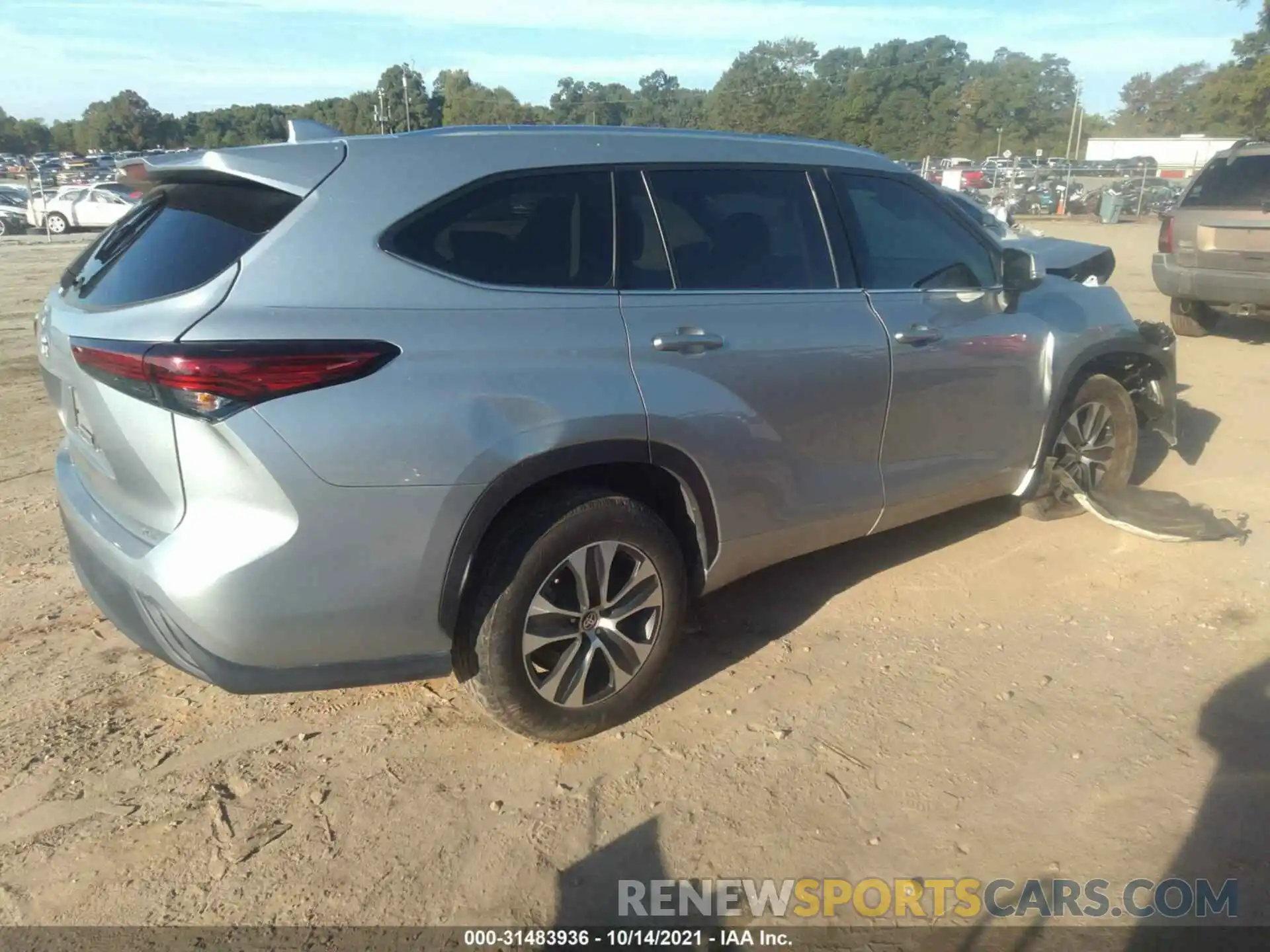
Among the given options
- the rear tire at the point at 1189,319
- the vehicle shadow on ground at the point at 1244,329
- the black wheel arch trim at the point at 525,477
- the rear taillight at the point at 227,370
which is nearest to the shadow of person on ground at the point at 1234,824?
the black wheel arch trim at the point at 525,477

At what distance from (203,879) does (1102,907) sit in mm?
2372

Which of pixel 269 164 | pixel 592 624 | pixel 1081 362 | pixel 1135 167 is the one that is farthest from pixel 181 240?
pixel 1135 167

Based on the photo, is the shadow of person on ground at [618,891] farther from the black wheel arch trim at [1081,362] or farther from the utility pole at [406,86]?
the utility pole at [406,86]

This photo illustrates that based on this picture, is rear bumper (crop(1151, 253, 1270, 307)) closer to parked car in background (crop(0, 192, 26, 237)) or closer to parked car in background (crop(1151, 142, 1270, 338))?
parked car in background (crop(1151, 142, 1270, 338))

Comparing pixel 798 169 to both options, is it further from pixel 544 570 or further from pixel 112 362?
pixel 112 362

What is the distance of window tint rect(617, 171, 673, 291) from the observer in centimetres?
321

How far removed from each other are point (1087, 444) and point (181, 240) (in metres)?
4.15

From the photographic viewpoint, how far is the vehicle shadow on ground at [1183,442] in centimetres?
607

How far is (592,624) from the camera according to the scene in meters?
3.20

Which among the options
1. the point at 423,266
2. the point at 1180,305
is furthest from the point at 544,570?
the point at 1180,305

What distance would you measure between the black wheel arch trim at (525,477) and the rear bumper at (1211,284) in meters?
7.98

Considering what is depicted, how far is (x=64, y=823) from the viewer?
289cm

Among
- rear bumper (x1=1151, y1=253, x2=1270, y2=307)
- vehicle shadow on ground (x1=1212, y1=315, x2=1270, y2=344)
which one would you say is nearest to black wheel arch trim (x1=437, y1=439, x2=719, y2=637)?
rear bumper (x1=1151, y1=253, x2=1270, y2=307)

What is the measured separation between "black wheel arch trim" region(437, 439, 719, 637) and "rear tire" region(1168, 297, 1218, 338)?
900 cm
